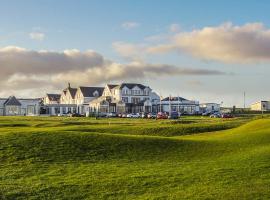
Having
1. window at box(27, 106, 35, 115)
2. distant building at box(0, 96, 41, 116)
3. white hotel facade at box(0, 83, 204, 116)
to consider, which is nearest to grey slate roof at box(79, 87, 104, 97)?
white hotel facade at box(0, 83, 204, 116)

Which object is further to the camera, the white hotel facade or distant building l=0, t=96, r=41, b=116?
distant building l=0, t=96, r=41, b=116

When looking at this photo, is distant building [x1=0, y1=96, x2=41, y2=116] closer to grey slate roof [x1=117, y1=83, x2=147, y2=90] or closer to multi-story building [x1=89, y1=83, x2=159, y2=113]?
multi-story building [x1=89, y1=83, x2=159, y2=113]

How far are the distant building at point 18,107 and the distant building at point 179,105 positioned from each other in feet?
143

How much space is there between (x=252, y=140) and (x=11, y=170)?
1658 cm

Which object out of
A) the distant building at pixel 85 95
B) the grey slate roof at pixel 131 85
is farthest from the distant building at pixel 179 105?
the distant building at pixel 85 95

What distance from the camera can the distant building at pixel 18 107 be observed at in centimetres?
17712

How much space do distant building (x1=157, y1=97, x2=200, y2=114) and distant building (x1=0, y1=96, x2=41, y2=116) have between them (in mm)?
43677

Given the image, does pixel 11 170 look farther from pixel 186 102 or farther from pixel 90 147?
pixel 186 102

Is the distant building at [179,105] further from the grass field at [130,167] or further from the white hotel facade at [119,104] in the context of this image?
the grass field at [130,167]

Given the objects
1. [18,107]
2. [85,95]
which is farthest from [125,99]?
[18,107]

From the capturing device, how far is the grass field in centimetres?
1995

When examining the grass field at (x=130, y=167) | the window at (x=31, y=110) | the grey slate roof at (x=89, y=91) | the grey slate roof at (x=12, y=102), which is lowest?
the grass field at (x=130, y=167)

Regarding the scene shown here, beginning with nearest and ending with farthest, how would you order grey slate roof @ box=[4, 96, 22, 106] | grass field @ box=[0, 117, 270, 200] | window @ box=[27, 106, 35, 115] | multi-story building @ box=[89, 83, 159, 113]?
grass field @ box=[0, 117, 270, 200] < multi-story building @ box=[89, 83, 159, 113] < grey slate roof @ box=[4, 96, 22, 106] < window @ box=[27, 106, 35, 115]

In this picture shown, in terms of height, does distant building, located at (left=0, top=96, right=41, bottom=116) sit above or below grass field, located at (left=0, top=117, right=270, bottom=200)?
above
